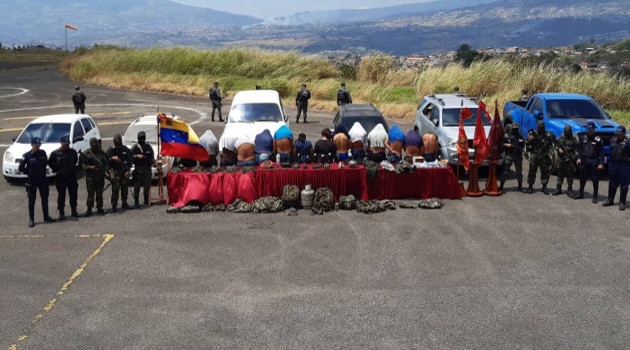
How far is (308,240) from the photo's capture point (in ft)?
35.7

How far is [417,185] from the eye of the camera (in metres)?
13.5

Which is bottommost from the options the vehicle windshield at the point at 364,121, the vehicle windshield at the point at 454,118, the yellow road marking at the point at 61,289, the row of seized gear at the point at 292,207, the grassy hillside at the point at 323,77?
the yellow road marking at the point at 61,289

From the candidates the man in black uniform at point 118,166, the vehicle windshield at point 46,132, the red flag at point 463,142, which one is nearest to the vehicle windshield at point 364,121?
the red flag at point 463,142

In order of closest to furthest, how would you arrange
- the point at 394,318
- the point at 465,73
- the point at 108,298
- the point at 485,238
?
the point at 394,318 → the point at 108,298 → the point at 485,238 → the point at 465,73

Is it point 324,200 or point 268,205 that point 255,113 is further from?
point 324,200

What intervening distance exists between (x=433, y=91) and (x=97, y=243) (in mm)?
22455

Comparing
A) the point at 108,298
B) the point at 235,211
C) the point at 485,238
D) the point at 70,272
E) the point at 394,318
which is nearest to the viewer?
the point at 394,318

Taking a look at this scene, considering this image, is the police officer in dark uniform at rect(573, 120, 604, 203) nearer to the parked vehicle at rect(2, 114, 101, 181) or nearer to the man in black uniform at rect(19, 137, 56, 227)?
the man in black uniform at rect(19, 137, 56, 227)

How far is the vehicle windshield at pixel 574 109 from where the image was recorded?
16719 millimetres

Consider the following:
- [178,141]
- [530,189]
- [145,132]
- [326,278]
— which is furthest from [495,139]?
[145,132]

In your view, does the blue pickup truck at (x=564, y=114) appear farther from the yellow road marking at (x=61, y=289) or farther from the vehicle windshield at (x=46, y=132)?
the vehicle windshield at (x=46, y=132)

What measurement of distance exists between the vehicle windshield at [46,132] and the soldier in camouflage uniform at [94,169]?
14.0 feet

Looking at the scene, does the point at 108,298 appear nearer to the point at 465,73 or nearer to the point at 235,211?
the point at 235,211

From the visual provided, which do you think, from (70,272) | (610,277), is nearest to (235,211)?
(70,272)
